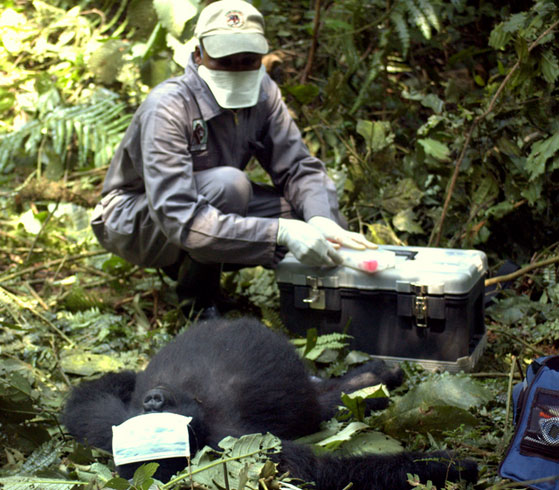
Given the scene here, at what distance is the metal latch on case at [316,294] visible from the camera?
2.84m

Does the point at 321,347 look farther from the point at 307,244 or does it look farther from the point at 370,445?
the point at 370,445

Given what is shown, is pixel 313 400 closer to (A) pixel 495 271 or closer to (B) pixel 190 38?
(A) pixel 495 271

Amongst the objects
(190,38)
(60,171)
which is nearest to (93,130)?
(60,171)

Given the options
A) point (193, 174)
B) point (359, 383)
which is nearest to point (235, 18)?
point (193, 174)

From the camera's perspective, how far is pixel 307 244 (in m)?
2.73

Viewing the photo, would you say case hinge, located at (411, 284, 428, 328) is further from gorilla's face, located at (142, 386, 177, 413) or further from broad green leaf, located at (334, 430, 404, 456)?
gorilla's face, located at (142, 386, 177, 413)

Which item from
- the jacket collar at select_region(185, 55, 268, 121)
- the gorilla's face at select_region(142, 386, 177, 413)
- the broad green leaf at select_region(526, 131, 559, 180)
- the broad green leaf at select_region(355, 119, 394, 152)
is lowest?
the gorilla's face at select_region(142, 386, 177, 413)

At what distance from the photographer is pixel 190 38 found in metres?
4.31

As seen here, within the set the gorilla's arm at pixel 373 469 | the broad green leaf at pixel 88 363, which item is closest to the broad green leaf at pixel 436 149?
the broad green leaf at pixel 88 363

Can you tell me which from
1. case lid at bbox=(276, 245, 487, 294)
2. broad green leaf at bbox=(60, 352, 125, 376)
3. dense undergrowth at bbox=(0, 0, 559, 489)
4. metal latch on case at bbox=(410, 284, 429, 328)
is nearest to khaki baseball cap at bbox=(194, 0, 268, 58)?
case lid at bbox=(276, 245, 487, 294)

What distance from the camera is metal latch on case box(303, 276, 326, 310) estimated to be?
112 inches

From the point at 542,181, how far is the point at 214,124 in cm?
145

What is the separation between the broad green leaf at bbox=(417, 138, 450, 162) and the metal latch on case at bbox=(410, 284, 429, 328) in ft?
3.09

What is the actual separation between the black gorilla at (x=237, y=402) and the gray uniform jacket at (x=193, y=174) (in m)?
0.57
